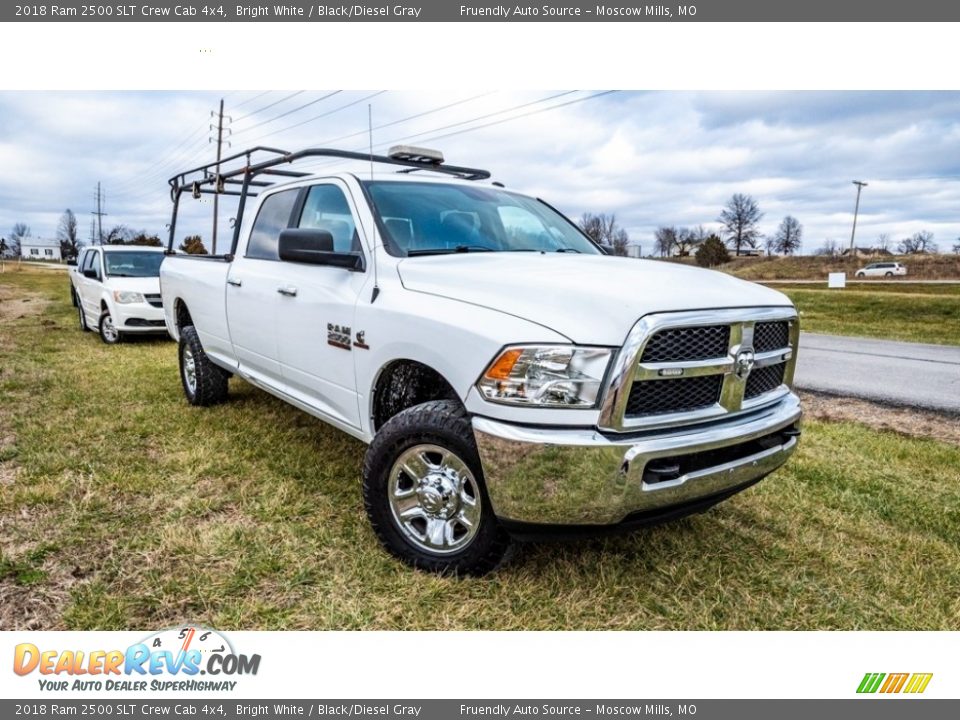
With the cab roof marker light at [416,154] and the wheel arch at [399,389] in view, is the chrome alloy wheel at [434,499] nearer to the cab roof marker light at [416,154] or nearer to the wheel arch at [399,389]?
the wheel arch at [399,389]

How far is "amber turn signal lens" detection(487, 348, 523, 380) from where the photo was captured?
7.91 ft

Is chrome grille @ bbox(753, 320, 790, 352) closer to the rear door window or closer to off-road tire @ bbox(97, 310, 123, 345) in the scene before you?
the rear door window

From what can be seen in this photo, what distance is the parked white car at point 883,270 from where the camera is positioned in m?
43.7

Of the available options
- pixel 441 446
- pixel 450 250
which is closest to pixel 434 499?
pixel 441 446

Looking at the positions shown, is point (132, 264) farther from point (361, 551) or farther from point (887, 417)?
point (887, 417)

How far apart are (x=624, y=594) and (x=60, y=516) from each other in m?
Result: 2.95

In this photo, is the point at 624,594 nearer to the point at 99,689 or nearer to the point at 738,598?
the point at 738,598

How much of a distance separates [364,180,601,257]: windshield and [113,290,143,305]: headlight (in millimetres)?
8068

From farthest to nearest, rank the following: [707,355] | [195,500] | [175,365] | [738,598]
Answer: [175,365] → [195,500] → [738,598] → [707,355]

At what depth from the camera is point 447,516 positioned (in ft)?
9.23

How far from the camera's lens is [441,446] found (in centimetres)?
270

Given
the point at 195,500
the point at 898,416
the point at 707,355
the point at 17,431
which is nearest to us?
the point at 707,355

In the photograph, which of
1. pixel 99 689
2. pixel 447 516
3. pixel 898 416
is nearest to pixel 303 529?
pixel 447 516

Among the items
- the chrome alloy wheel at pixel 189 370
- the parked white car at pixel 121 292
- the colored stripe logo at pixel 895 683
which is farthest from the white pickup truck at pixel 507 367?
the parked white car at pixel 121 292
